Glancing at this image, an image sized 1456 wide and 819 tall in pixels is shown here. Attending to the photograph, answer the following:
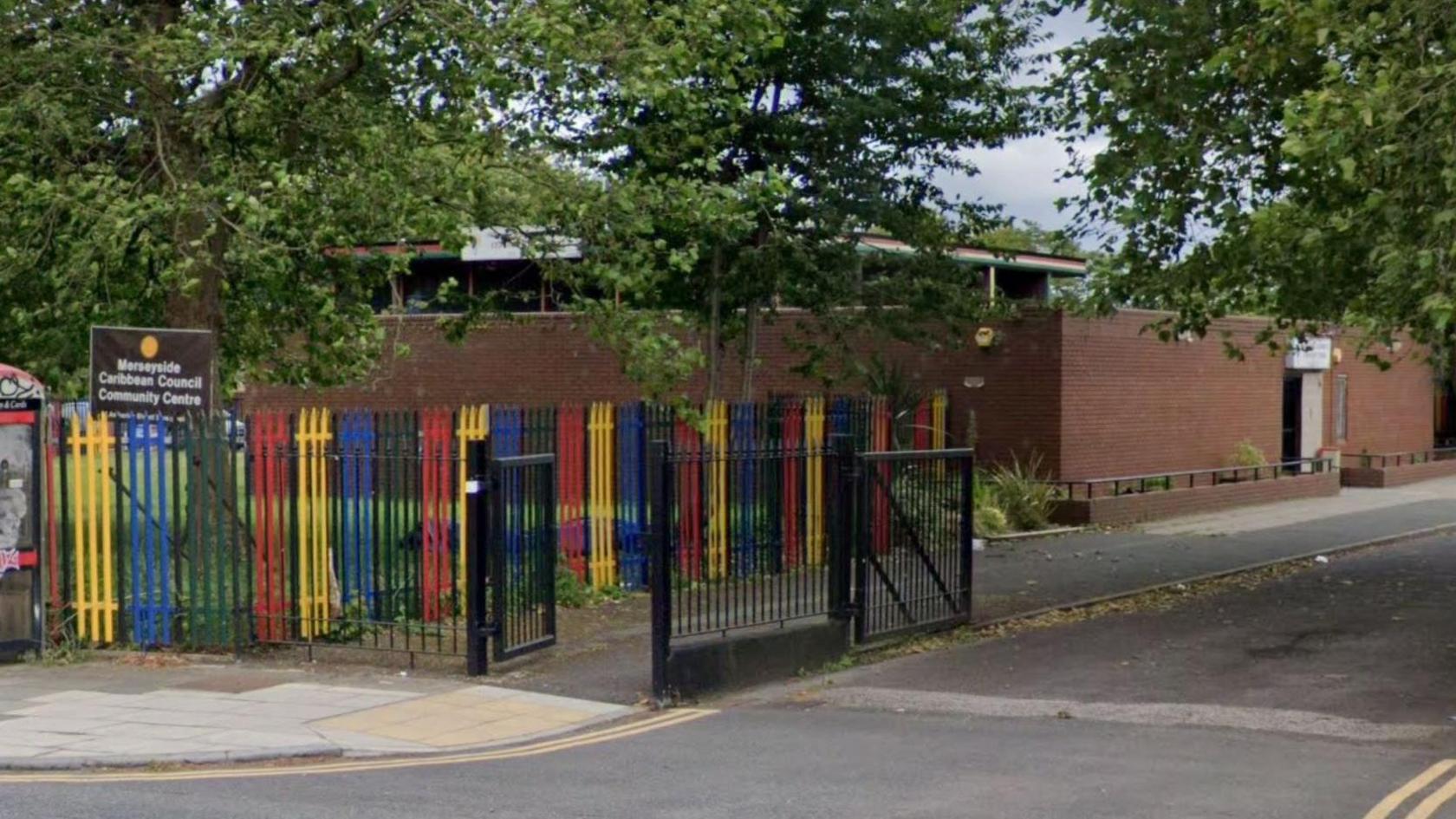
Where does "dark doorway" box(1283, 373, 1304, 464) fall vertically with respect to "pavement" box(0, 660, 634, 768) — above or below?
above

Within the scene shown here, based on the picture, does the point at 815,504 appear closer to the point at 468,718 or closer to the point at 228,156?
the point at 468,718

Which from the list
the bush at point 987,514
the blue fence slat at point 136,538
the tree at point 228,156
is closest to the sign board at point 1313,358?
the bush at point 987,514

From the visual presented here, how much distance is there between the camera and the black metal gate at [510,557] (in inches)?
488

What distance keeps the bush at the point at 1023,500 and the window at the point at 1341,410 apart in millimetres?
15723

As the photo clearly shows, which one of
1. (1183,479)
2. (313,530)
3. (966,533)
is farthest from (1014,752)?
(1183,479)

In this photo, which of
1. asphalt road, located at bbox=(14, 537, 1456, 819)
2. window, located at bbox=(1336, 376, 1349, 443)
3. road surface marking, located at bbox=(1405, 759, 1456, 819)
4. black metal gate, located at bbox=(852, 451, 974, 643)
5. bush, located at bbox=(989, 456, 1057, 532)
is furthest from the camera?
window, located at bbox=(1336, 376, 1349, 443)

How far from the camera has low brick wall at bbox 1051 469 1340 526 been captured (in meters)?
24.9

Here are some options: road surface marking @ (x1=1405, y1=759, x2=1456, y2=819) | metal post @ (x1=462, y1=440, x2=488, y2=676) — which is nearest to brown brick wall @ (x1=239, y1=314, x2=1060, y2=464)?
metal post @ (x1=462, y1=440, x2=488, y2=676)

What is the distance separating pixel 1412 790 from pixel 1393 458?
32.1m

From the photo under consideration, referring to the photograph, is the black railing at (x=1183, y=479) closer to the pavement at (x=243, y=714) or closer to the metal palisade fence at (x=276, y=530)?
the metal palisade fence at (x=276, y=530)

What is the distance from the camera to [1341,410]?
3791 centimetres

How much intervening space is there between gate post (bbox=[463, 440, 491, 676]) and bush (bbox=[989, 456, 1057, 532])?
42.3 feet

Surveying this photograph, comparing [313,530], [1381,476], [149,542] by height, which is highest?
[313,530]

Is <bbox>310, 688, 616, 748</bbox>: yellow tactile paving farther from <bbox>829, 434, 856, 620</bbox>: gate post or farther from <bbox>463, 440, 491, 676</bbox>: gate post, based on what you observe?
<bbox>829, 434, 856, 620</bbox>: gate post
